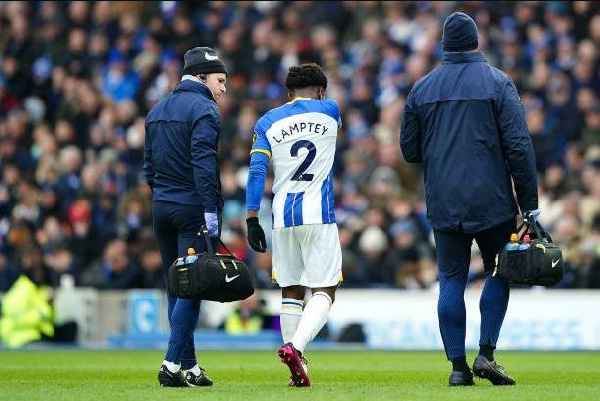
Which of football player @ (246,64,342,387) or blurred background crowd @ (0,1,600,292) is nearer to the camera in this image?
football player @ (246,64,342,387)

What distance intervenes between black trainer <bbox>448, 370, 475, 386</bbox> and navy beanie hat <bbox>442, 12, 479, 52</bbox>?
84.5 inches

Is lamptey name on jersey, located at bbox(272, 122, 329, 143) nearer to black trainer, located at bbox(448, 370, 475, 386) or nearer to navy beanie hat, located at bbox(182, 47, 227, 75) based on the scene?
navy beanie hat, located at bbox(182, 47, 227, 75)

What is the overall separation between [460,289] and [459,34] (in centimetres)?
169

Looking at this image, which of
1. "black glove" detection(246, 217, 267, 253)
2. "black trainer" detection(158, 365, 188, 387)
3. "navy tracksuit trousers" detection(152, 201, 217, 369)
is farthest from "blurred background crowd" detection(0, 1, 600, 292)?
"black trainer" detection(158, 365, 188, 387)

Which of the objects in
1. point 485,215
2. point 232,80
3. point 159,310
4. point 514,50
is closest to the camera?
point 485,215

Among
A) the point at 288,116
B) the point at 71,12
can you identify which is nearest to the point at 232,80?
the point at 71,12

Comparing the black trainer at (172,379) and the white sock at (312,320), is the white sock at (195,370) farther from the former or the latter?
the white sock at (312,320)

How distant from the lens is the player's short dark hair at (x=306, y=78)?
10.5 m

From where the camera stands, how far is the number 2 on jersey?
34.1 feet

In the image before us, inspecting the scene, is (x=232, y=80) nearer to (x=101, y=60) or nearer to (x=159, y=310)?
(x=101, y=60)

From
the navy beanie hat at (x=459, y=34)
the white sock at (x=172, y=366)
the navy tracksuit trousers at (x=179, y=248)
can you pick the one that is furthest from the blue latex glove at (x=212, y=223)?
the navy beanie hat at (x=459, y=34)

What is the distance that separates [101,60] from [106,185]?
3.63 m

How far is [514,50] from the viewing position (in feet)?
72.0

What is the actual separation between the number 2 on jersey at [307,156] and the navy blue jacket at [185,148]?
54 centimetres
